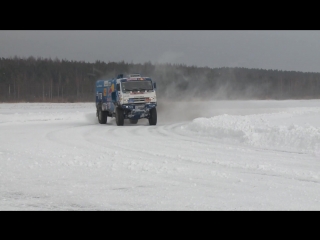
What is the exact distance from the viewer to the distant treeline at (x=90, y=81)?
82.1 meters

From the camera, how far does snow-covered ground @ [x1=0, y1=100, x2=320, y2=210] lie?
7.13 meters

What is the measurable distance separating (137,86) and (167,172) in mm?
15263

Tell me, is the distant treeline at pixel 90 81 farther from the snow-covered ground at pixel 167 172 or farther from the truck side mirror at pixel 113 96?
the snow-covered ground at pixel 167 172

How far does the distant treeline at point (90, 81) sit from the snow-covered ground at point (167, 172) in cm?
3532

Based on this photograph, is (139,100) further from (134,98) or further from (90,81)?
(90,81)

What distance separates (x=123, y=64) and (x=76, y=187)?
4731 inches

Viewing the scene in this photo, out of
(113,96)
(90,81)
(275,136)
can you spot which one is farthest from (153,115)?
(90,81)

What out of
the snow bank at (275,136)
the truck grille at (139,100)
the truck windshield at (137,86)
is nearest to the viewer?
the snow bank at (275,136)

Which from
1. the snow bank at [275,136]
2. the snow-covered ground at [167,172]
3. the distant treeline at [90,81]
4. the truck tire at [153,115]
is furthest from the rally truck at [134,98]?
the distant treeline at [90,81]

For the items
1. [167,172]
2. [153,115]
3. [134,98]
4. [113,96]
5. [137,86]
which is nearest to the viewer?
[167,172]

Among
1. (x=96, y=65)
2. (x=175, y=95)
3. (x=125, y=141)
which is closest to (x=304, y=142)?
(x=125, y=141)

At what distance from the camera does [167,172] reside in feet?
32.3
